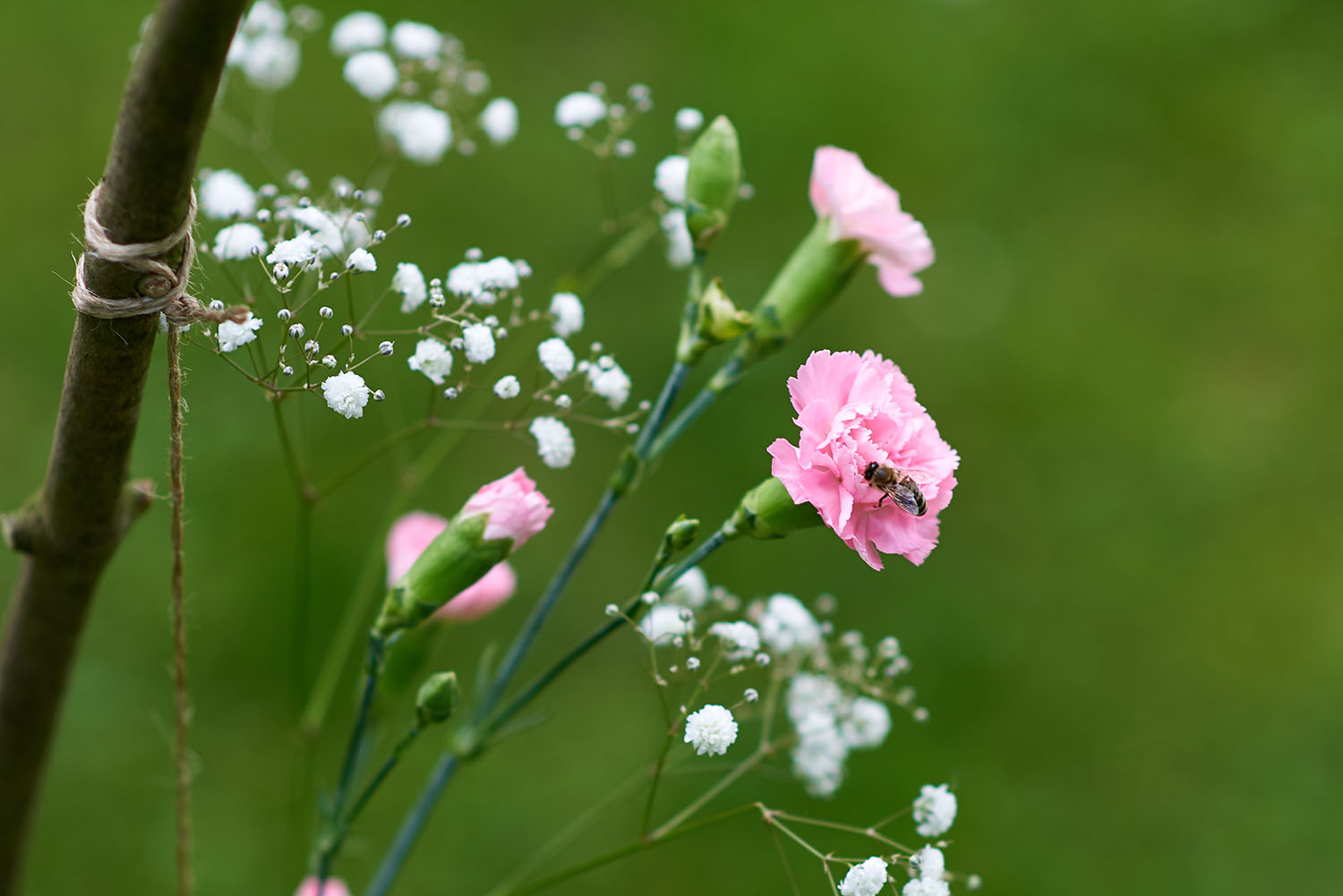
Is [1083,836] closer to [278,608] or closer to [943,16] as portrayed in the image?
[278,608]

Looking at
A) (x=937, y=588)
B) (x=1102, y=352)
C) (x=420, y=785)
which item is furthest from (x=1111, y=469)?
(x=420, y=785)

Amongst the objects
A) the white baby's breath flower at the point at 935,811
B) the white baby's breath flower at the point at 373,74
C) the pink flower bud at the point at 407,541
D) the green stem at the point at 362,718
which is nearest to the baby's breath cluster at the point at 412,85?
the white baby's breath flower at the point at 373,74

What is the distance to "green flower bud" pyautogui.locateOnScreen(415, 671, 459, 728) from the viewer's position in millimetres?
524

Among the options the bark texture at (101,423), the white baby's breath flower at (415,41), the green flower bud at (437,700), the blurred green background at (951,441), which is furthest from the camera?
the blurred green background at (951,441)

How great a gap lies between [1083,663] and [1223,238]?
781mm

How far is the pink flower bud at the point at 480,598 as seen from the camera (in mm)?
658

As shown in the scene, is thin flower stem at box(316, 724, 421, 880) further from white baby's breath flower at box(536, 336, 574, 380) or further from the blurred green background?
the blurred green background

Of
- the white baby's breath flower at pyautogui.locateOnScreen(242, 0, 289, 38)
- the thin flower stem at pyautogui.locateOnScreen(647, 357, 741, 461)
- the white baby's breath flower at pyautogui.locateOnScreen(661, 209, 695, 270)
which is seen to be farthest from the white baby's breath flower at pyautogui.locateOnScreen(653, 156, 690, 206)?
the white baby's breath flower at pyautogui.locateOnScreen(242, 0, 289, 38)

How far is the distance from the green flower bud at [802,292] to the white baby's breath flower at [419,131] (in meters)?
0.28

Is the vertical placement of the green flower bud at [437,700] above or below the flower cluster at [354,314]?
below

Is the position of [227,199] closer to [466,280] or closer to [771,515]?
[466,280]

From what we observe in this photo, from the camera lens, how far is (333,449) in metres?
1.47

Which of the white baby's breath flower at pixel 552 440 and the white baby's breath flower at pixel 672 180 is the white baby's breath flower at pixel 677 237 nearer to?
the white baby's breath flower at pixel 672 180

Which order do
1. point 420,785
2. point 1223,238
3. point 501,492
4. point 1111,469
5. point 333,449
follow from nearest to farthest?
1. point 501,492
2. point 420,785
3. point 333,449
4. point 1111,469
5. point 1223,238
